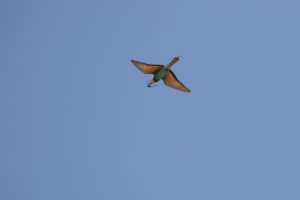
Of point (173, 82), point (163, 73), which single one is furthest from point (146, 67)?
point (173, 82)

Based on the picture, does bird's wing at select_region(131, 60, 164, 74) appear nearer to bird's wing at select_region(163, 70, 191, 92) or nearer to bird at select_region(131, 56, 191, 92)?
bird at select_region(131, 56, 191, 92)

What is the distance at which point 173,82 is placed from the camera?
3019 cm

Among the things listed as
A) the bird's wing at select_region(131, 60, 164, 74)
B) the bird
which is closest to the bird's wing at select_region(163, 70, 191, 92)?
the bird

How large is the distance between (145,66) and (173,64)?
88.5 inches

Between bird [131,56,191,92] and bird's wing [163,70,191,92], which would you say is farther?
bird's wing [163,70,191,92]

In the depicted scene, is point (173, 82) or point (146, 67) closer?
point (146, 67)

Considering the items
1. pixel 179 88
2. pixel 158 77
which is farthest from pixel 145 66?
pixel 179 88

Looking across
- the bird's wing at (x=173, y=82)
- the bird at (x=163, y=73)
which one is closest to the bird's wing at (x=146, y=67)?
the bird at (x=163, y=73)

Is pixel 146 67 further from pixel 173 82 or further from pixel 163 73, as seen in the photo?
pixel 173 82

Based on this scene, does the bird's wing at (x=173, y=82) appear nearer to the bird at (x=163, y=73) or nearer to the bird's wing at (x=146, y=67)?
the bird at (x=163, y=73)

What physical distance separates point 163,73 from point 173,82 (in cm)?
161

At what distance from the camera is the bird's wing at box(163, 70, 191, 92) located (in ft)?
97.7

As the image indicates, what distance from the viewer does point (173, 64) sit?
90.7ft

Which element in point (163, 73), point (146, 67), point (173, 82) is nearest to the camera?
point (146, 67)
